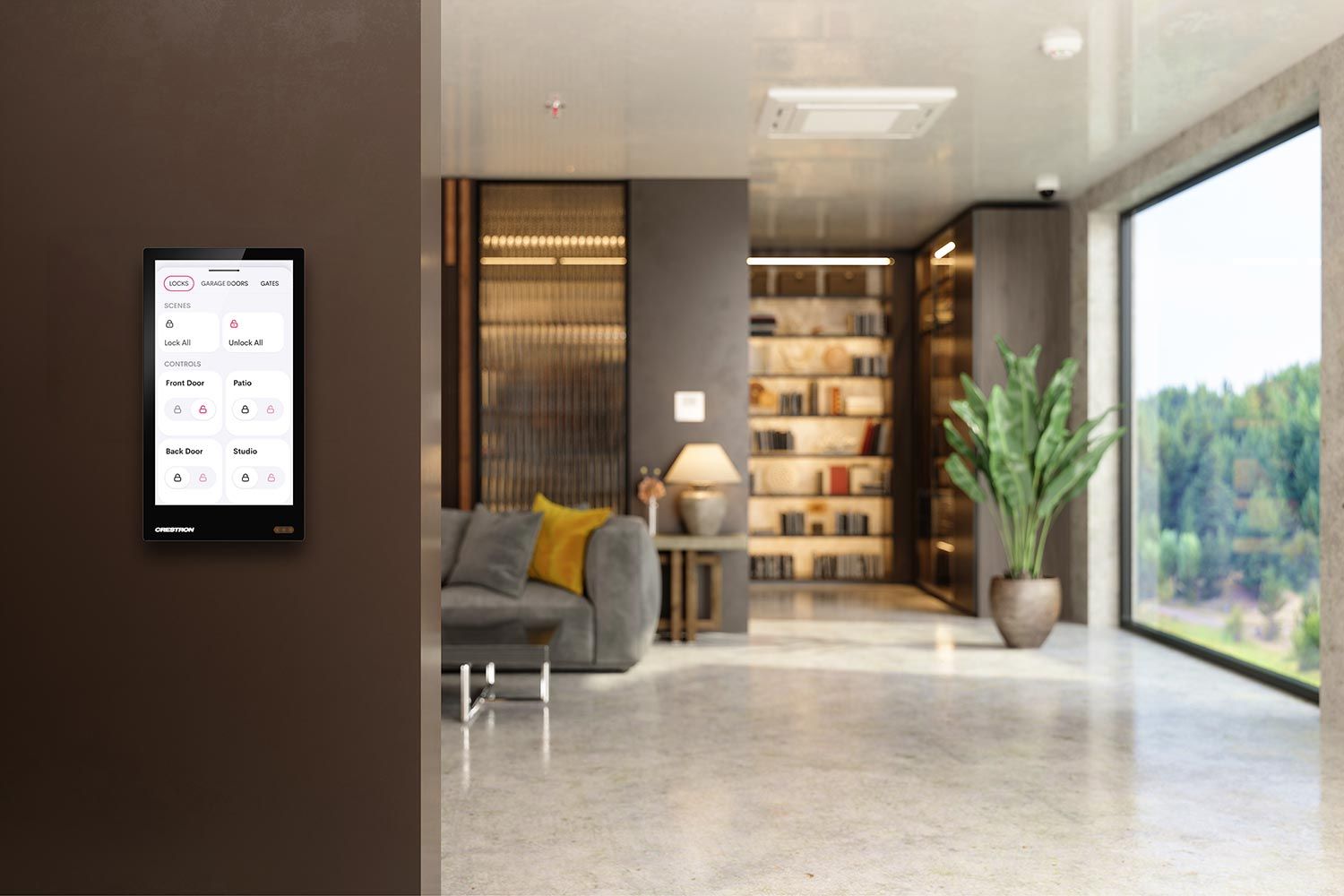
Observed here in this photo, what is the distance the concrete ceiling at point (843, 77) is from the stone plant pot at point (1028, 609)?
247 centimetres

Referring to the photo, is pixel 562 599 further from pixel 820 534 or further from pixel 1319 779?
pixel 820 534

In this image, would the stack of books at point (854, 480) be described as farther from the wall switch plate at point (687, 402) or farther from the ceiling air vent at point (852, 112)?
the ceiling air vent at point (852, 112)

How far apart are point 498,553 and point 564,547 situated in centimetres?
33

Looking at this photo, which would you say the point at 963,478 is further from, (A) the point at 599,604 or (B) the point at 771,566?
(B) the point at 771,566

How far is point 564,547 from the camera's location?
225 inches

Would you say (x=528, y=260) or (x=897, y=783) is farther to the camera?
(x=528, y=260)

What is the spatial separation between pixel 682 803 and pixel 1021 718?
71.9 inches

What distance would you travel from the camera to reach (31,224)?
2.02 meters

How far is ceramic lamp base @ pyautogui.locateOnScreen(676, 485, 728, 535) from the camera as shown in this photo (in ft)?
22.2

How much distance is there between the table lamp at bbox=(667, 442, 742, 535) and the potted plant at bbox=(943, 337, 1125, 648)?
132cm

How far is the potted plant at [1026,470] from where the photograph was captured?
639 centimetres

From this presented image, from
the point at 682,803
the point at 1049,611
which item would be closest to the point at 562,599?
the point at 682,803

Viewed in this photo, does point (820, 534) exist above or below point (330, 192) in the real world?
below

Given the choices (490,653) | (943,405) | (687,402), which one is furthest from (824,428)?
(490,653)
